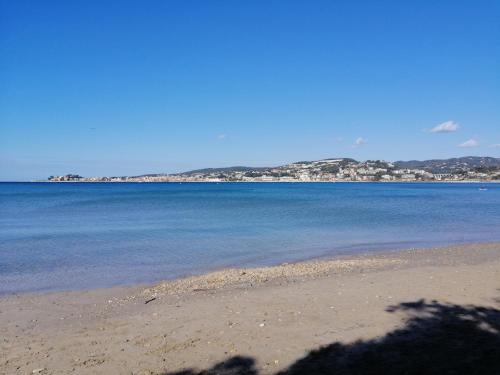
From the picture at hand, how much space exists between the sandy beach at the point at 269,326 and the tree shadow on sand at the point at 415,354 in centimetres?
1

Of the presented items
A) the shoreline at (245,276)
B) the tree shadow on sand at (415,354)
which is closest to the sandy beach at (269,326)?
the tree shadow on sand at (415,354)

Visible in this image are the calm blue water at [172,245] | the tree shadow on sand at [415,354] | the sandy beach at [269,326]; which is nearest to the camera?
the tree shadow on sand at [415,354]

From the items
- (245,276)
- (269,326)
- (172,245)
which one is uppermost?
(269,326)

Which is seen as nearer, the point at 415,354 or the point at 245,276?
the point at 415,354

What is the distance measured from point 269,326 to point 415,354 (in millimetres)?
2484

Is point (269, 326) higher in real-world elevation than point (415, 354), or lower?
lower

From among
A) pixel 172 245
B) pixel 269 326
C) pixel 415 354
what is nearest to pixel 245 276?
pixel 269 326

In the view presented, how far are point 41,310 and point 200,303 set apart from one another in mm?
3637

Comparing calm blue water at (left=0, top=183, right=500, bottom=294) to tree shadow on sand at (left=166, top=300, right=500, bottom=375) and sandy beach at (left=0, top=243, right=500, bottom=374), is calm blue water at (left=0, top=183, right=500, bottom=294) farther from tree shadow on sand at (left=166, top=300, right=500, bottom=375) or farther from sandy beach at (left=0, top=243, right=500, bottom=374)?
tree shadow on sand at (left=166, top=300, right=500, bottom=375)

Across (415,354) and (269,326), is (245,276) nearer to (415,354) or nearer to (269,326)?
(269,326)

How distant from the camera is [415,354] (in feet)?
20.1

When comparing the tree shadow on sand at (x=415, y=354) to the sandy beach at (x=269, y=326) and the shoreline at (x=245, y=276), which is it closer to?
the sandy beach at (x=269, y=326)

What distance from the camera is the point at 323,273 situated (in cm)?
1292

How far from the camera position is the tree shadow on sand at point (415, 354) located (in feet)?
18.6
